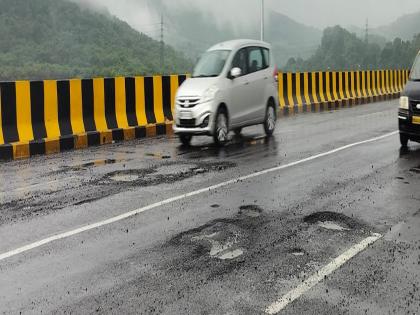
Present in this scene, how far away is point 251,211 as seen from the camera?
645 centimetres

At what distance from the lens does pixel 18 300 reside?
4.12 metres

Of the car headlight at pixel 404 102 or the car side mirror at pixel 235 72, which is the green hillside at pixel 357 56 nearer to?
the car side mirror at pixel 235 72

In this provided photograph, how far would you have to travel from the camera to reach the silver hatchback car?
1147 centimetres

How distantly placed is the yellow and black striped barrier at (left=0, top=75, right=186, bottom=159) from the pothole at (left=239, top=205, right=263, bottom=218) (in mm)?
5721

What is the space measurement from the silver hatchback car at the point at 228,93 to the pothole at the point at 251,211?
4962 mm

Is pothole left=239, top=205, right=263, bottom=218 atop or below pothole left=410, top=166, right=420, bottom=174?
below

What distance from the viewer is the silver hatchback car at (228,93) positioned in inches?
452

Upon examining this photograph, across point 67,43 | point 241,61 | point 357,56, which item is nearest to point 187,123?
point 241,61

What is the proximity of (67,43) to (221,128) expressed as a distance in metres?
79.8

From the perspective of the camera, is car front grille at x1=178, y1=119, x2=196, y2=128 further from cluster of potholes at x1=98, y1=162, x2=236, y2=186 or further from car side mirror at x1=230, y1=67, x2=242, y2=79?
cluster of potholes at x1=98, y1=162, x2=236, y2=186

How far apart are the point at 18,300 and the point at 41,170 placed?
211 inches

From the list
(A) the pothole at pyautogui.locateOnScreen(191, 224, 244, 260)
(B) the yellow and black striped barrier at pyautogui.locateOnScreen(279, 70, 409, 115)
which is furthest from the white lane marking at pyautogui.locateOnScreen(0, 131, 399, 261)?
(B) the yellow and black striped barrier at pyautogui.locateOnScreen(279, 70, 409, 115)

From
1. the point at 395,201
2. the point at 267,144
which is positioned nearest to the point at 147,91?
the point at 267,144

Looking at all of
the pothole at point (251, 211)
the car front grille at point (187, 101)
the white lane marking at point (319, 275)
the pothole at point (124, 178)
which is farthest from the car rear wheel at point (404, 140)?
the white lane marking at point (319, 275)
